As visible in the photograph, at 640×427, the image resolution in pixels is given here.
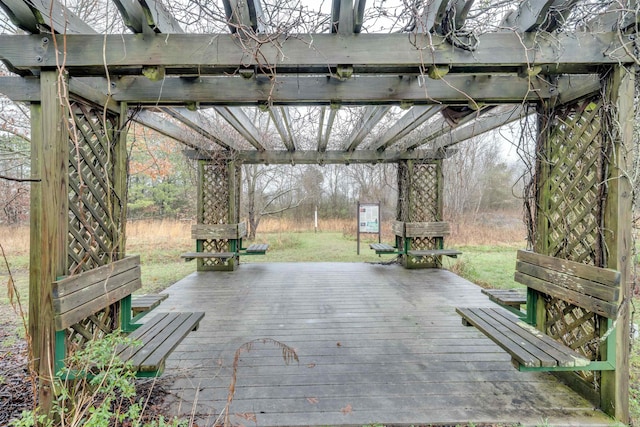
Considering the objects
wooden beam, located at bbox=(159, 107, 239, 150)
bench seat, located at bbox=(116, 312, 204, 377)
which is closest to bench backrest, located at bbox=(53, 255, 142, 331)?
bench seat, located at bbox=(116, 312, 204, 377)

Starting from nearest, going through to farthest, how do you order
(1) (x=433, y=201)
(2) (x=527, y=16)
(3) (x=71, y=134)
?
(2) (x=527, y=16) < (3) (x=71, y=134) < (1) (x=433, y=201)

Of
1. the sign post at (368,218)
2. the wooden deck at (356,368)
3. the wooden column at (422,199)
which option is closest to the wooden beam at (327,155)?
the wooden column at (422,199)

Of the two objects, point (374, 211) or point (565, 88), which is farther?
point (374, 211)

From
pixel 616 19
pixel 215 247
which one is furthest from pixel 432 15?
pixel 215 247

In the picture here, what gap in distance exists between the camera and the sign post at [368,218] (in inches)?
281

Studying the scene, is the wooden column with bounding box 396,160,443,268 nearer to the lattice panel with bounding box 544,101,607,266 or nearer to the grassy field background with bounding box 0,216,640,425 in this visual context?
the grassy field background with bounding box 0,216,640,425

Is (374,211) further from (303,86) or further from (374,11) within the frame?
(374,11)

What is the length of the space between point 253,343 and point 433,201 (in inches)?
170

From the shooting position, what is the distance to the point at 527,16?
5.57 feet

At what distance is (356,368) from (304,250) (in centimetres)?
633

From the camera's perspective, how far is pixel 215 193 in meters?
5.55

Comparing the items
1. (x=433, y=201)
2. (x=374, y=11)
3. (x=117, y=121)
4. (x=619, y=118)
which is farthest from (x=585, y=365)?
(x=433, y=201)

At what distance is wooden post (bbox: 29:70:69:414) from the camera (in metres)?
1.62

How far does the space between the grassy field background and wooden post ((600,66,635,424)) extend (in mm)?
357
